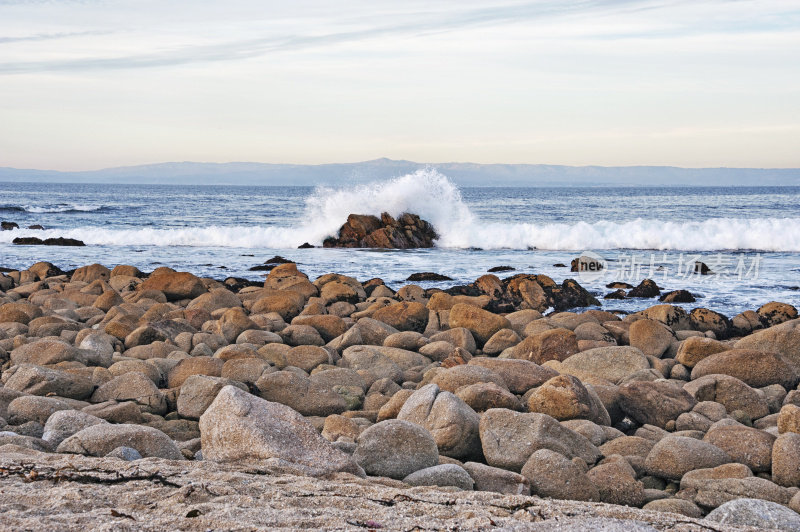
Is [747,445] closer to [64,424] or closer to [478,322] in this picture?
[64,424]

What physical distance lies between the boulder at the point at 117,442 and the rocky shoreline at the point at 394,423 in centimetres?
1

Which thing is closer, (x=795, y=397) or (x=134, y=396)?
(x=134, y=396)

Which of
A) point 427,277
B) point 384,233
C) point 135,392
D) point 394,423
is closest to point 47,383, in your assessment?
point 135,392

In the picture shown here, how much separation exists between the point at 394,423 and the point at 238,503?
56.8 inches

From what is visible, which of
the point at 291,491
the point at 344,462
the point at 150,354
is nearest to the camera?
the point at 291,491

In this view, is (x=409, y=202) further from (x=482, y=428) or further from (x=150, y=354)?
(x=482, y=428)

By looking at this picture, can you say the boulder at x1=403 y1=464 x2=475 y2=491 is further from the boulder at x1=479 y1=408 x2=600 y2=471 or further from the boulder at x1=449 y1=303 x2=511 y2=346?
the boulder at x1=449 y1=303 x2=511 y2=346

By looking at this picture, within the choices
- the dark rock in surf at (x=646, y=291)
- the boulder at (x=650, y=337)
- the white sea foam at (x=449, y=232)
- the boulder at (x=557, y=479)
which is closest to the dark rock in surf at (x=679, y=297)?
the dark rock in surf at (x=646, y=291)

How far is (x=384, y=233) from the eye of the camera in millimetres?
22547

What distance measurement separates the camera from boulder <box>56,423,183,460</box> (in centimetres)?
383

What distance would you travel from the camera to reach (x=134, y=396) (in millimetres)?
5258

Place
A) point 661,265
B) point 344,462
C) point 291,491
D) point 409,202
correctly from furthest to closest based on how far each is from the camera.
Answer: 1. point 409,202
2. point 661,265
3. point 344,462
4. point 291,491

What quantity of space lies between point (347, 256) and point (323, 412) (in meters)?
14.7

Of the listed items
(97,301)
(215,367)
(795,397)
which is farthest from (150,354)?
(795,397)
